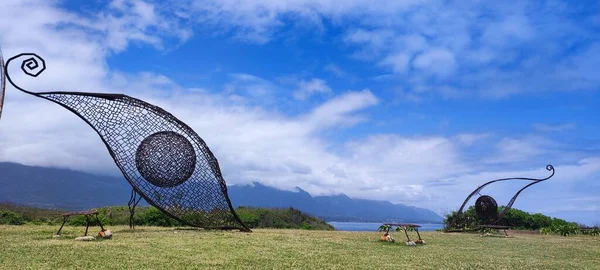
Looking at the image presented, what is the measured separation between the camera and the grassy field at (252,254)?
9.58 metres

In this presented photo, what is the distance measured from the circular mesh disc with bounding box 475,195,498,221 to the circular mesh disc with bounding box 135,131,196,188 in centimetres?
1548

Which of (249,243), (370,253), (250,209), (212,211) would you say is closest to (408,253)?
(370,253)

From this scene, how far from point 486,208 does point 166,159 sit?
54.7 ft

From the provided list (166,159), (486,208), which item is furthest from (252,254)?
(486,208)

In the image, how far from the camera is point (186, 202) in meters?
17.4

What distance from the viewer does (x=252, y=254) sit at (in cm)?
1128

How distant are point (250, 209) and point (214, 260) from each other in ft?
60.5

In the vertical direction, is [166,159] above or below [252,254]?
above

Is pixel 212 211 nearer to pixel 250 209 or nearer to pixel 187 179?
pixel 187 179

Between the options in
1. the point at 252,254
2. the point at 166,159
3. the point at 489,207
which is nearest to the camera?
the point at 252,254

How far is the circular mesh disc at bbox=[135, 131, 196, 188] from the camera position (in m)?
16.3

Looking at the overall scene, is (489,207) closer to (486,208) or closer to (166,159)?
(486,208)

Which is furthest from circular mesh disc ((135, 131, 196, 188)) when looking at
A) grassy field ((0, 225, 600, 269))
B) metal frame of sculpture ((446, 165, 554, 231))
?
metal frame of sculpture ((446, 165, 554, 231))

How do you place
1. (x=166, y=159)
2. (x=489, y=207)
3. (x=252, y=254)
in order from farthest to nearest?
1. (x=489, y=207)
2. (x=166, y=159)
3. (x=252, y=254)
